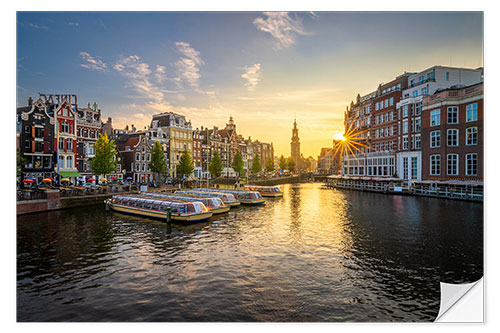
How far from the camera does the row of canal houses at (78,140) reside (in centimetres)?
3950

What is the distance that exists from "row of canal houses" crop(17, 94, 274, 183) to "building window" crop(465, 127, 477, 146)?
52.9 m

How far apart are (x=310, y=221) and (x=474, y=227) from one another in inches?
545

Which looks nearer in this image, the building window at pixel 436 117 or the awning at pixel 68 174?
the awning at pixel 68 174

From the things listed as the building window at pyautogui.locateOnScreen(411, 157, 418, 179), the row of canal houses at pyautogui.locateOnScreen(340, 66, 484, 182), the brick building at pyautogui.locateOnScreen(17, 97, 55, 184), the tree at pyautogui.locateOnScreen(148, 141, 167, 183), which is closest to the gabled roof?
the tree at pyautogui.locateOnScreen(148, 141, 167, 183)

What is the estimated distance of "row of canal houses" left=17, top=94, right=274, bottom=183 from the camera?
130ft

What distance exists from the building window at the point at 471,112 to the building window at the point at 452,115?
7.72 feet

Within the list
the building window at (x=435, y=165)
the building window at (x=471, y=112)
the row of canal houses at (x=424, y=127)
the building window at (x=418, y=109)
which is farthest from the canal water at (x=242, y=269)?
the building window at (x=418, y=109)

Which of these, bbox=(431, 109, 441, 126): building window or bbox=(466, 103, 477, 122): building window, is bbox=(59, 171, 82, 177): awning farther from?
bbox=(466, 103, 477, 122): building window

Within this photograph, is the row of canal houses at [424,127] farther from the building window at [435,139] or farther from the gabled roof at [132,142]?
the gabled roof at [132,142]

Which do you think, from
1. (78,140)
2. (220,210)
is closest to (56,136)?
(78,140)

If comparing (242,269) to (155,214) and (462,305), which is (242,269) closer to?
(462,305)

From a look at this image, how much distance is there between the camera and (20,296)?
40.9 feet

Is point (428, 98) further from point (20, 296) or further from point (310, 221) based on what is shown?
point (20, 296)
